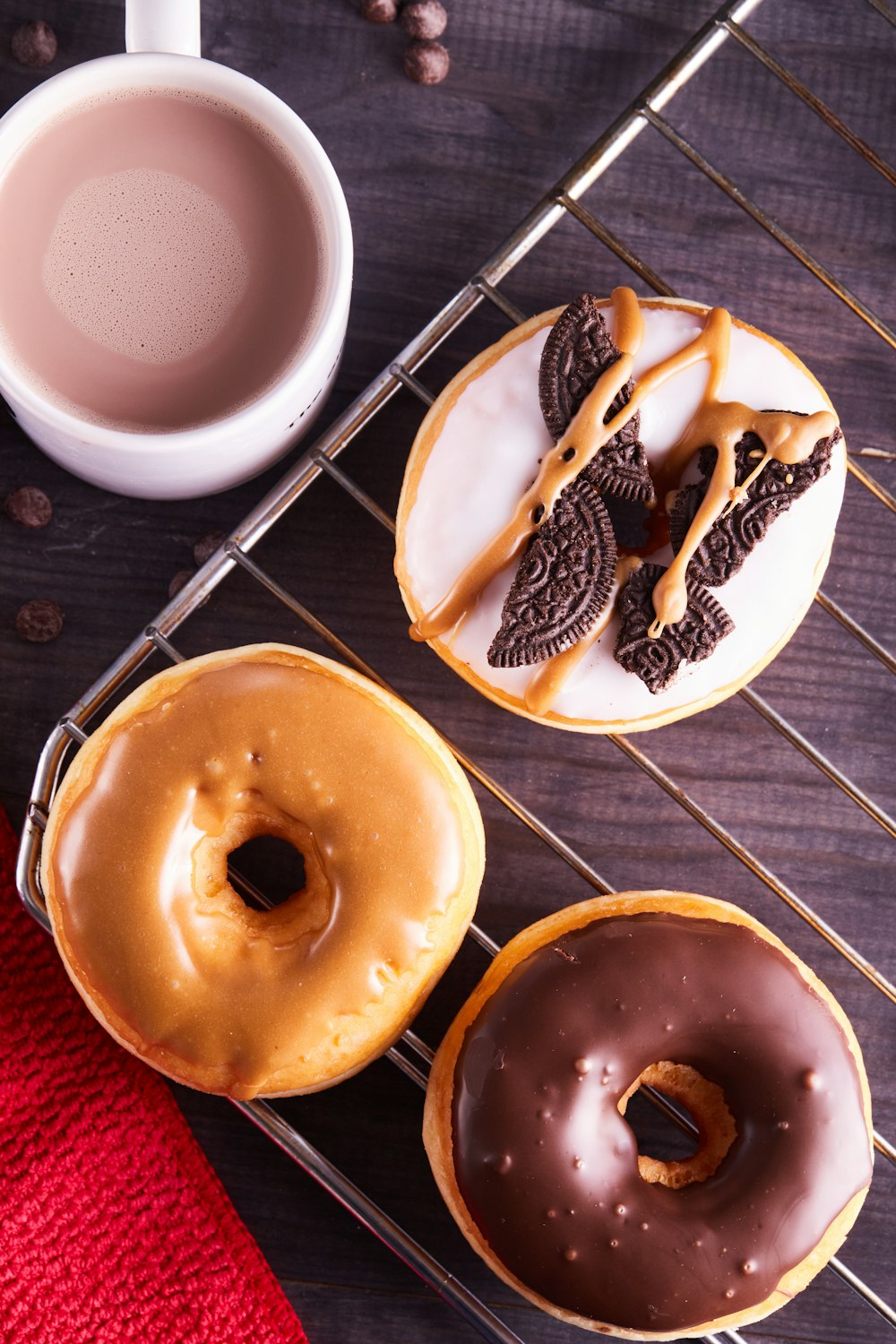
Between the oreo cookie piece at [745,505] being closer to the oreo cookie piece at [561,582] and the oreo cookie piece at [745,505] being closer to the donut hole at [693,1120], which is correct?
the oreo cookie piece at [561,582]

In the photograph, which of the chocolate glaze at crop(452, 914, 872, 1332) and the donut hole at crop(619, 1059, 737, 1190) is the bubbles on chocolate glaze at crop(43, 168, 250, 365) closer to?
the chocolate glaze at crop(452, 914, 872, 1332)

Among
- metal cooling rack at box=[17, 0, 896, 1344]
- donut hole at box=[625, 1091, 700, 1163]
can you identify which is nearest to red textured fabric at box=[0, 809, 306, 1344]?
metal cooling rack at box=[17, 0, 896, 1344]

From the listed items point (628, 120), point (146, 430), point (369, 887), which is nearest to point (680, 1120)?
point (369, 887)

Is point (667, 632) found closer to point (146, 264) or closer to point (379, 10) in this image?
point (146, 264)

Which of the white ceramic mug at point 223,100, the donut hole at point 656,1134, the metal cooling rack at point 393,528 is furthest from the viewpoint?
the donut hole at point 656,1134

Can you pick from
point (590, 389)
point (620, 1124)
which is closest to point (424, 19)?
point (590, 389)

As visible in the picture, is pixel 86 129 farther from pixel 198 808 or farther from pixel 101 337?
pixel 198 808

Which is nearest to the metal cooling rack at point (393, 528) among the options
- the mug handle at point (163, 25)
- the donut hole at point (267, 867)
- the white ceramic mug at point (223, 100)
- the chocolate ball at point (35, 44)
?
the donut hole at point (267, 867)
